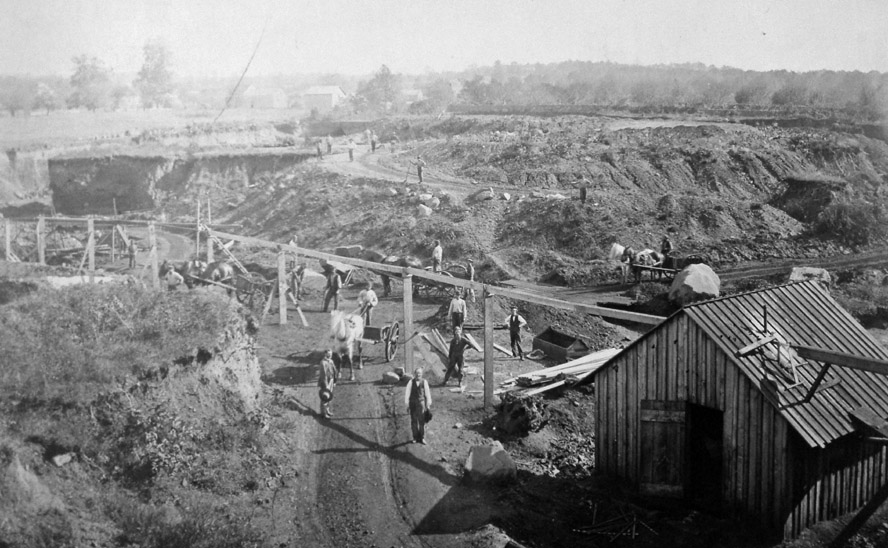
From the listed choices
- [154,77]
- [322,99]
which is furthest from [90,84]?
[322,99]

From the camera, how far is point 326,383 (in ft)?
49.4

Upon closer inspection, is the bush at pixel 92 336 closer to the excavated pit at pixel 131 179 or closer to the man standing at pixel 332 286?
the man standing at pixel 332 286

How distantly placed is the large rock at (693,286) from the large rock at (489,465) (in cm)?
1259

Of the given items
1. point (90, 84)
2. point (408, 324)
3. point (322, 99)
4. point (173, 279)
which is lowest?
point (173, 279)

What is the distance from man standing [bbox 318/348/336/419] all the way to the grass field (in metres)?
23.7

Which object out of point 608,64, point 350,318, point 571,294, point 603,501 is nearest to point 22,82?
point 350,318

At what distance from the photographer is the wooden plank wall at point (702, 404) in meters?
10.7

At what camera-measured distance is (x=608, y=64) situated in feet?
449

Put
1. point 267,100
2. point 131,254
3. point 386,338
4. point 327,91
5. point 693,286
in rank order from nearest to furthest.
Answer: point 386,338
point 693,286
point 131,254
point 327,91
point 267,100

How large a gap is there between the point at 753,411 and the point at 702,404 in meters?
0.81

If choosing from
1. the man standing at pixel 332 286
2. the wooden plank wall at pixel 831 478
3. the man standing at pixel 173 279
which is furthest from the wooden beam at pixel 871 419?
the man standing at pixel 173 279

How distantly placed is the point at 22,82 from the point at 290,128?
44167 mm

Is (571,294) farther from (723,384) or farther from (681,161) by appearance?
(681,161)

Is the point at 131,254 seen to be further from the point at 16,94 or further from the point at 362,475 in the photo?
the point at 362,475
